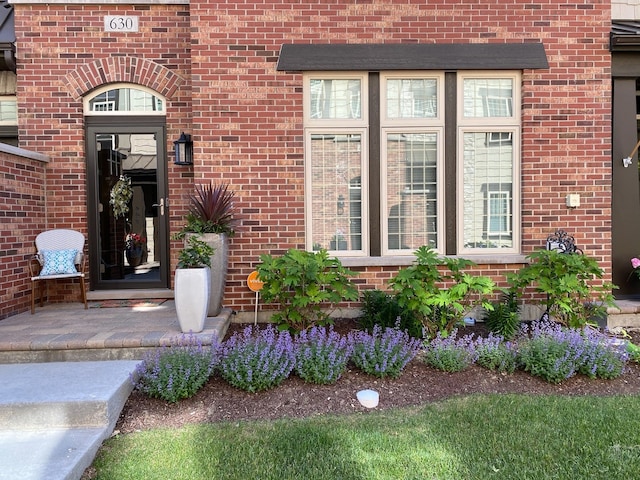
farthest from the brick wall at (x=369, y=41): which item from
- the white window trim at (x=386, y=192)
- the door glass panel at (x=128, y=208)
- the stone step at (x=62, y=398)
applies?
the stone step at (x=62, y=398)

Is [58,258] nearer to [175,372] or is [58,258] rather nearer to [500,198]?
[175,372]

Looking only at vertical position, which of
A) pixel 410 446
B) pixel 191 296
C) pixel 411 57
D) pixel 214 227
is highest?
pixel 411 57

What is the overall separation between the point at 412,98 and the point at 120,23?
3.68 meters

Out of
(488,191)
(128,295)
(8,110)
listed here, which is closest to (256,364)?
(128,295)

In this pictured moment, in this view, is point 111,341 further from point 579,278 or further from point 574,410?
point 579,278

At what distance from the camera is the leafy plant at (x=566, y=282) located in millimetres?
4117

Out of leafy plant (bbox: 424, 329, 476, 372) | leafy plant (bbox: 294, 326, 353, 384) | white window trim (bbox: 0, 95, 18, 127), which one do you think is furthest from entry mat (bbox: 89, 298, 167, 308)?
leafy plant (bbox: 424, 329, 476, 372)

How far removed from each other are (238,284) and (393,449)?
2917mm

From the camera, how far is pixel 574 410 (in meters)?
3.02

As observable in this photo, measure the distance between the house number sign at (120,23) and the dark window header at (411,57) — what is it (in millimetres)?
2031

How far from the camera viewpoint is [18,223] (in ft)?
16.4

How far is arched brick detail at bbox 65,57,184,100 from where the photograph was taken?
215 inches

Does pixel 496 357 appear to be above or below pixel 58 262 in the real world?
below

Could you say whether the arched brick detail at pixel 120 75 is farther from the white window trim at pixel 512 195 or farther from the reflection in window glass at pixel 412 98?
the white window trim at pixel 512 195
